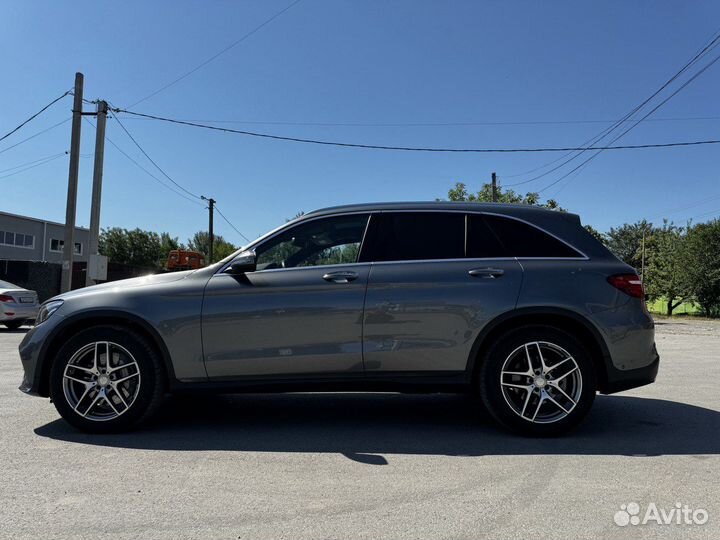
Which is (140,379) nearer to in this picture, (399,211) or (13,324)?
(399,211)

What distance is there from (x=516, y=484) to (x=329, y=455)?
4.13 ft

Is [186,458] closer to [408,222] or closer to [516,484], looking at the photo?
[516,484]

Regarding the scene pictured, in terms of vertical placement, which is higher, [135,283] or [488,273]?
[488,273]

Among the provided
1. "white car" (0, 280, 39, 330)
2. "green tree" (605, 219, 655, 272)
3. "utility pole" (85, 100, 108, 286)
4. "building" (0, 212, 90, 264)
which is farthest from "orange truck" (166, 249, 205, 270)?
"green tree" (605, 219, 655, 272)

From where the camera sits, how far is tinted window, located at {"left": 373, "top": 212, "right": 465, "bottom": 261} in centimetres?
434

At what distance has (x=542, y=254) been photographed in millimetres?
4316

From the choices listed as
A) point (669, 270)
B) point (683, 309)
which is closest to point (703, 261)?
point (669, 270)

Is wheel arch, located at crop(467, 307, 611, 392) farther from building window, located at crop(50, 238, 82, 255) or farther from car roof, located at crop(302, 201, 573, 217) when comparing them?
building window, located at crop(50, 238, 82, 255)

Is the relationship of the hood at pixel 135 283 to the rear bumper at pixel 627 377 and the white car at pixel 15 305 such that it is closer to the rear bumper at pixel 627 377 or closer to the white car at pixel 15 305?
the rear bumper at pixel 627 377

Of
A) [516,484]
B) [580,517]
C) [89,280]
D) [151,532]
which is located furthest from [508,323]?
[89,280]

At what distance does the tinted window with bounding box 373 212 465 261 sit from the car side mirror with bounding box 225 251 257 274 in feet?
3.16

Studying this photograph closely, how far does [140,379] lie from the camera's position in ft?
13.7

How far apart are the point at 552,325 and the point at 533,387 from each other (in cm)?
51

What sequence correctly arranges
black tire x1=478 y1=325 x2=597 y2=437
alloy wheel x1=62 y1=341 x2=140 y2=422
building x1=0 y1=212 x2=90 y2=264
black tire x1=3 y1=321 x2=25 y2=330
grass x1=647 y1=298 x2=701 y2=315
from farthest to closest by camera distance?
grass x1=647 y1=298 x2=701 y2=315, building x1=0 y1=212 x2=90 y2=264, black tire x1=3 y1=321 x2=25 y2=330, alloy wheel x1=62 y1=341 x2=140 y2=422, black tire x1=478 y1=325 x2=597 y2=437
